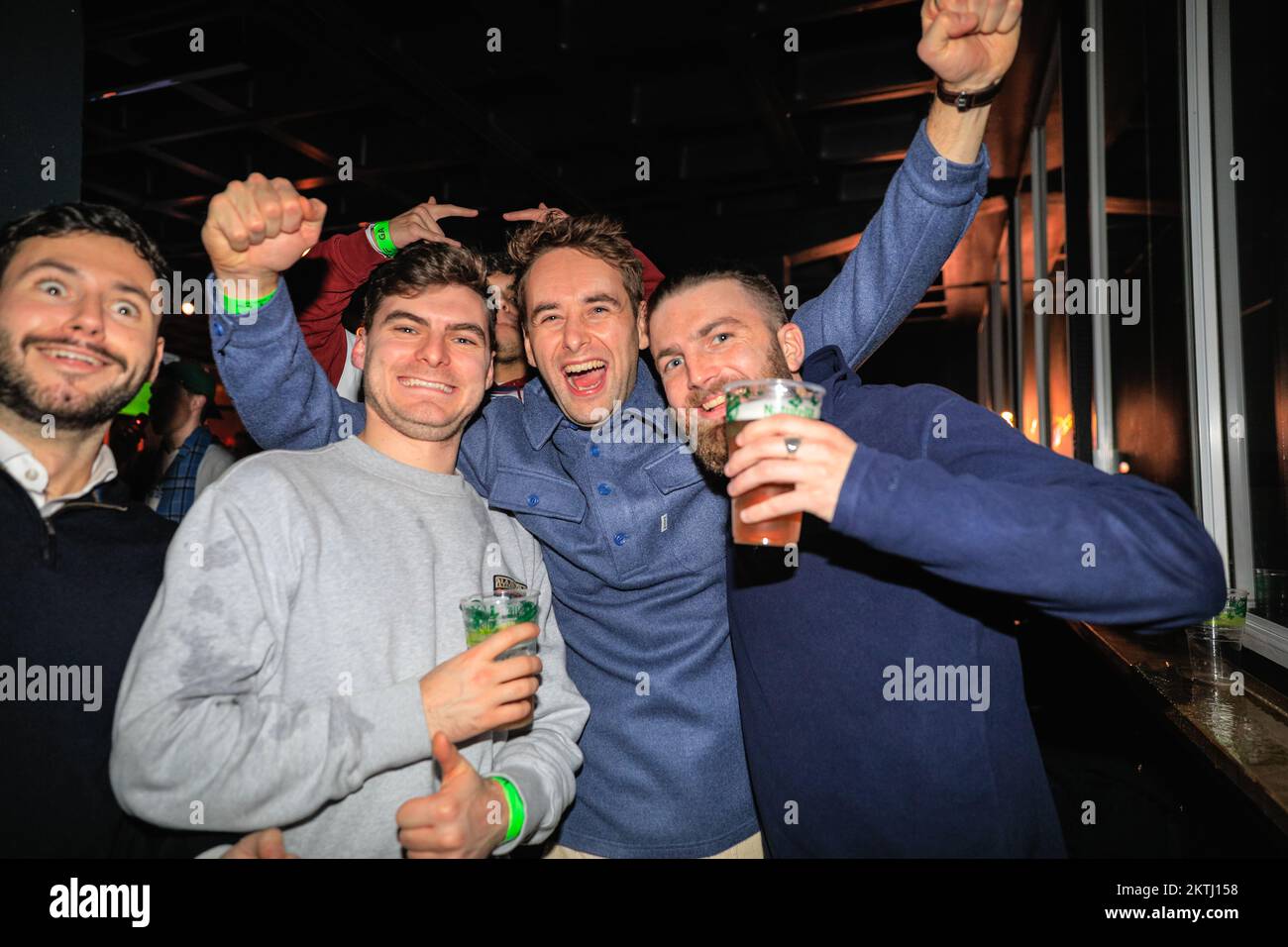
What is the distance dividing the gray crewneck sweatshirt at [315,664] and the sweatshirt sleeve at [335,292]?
92 centimetres

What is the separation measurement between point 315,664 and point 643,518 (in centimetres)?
77

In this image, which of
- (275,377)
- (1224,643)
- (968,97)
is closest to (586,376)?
(275,377)

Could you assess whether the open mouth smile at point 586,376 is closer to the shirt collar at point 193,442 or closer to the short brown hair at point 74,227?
the short brown hair at point 74,227

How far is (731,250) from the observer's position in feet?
23.9

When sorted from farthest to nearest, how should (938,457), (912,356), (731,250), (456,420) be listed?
1. (912,356)
2. (731,250)
3. (456,420)
4. (938,457)

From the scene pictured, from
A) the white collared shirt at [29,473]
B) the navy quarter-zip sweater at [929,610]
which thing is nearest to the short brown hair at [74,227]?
the white collared shirt at [29,473]

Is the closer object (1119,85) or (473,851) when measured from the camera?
(473,851)

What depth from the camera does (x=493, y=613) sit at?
145cm

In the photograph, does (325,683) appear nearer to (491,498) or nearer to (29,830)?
(29,830)

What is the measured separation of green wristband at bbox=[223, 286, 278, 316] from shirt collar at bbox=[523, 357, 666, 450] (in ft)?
2.33

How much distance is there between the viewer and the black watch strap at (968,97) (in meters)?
1.59

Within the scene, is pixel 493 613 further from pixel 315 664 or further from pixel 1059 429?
pixel 1059 429
